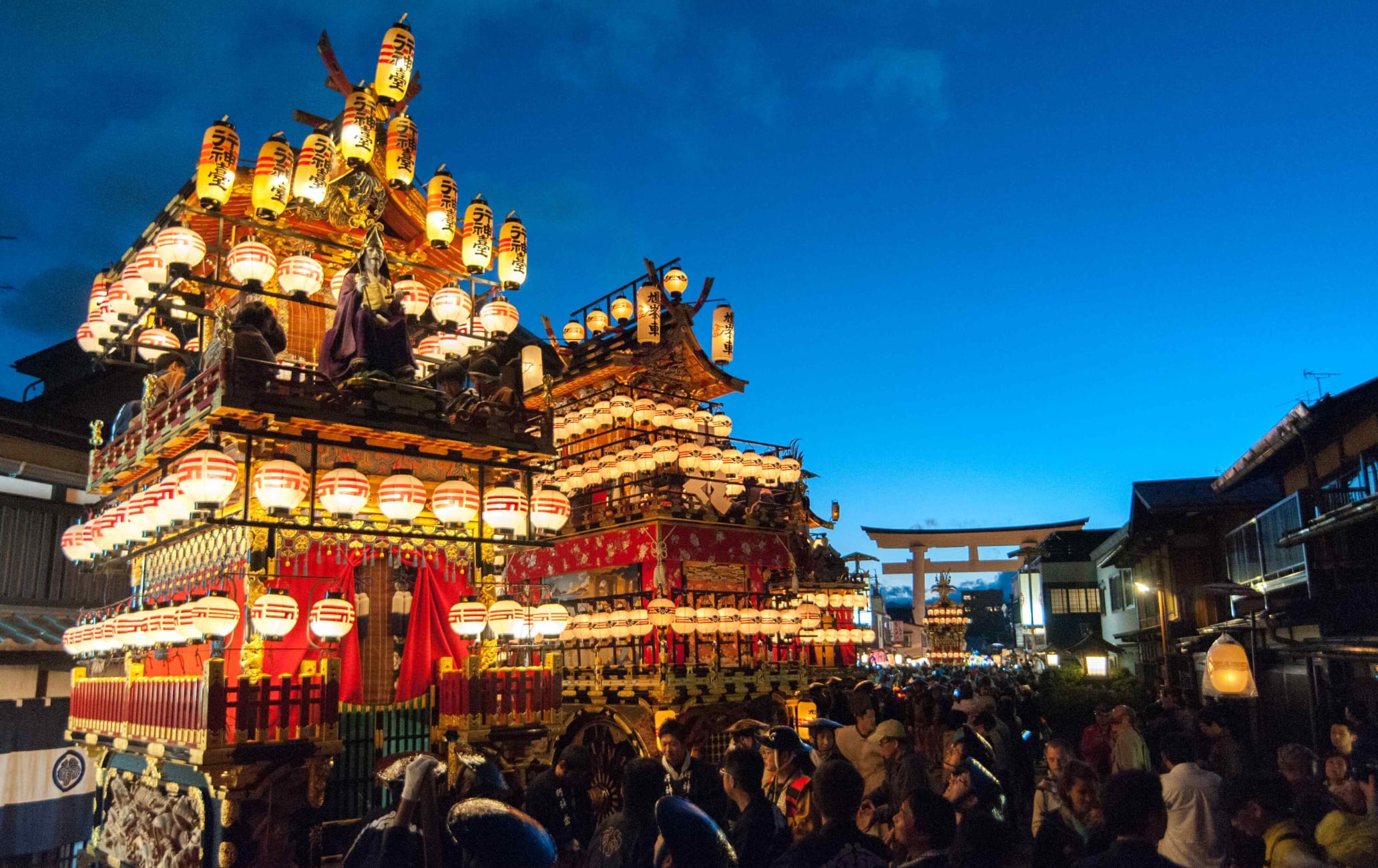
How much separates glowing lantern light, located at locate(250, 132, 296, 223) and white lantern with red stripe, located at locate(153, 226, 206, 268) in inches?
38.1

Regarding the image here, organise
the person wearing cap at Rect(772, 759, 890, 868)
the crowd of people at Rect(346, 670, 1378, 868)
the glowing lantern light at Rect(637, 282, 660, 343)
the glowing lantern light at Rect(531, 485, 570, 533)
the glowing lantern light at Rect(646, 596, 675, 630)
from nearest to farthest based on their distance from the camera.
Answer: the crowd of people at Rect(346, 670, 1378, 868) < the person wearing cap at Rect(772, 759, 890, 868) < the glowing lantern light at Rect(531, 485, 570, 533) < the glowing lantern light at Rect(646, 596, 675, 630) < the glowing lantern light at Rect(637, 282, 660, 343)

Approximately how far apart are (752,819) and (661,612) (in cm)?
1321

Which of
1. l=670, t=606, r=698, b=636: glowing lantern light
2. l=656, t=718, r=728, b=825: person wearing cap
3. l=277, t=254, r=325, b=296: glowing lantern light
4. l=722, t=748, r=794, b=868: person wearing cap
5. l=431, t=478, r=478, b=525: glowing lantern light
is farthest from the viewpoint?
l=670, t=606, r=698, b=636: glowing lantern light

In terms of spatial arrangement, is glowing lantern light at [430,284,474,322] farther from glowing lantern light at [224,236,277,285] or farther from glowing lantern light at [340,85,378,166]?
glowing lantern light at [224,236,277,285]

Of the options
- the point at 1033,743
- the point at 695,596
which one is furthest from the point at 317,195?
the point at 1033,743

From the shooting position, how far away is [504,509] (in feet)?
41.0

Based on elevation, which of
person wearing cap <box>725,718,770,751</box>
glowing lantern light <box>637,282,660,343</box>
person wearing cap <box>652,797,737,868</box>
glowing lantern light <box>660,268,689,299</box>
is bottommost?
person wearing cap <box>725,718,770,751</box>

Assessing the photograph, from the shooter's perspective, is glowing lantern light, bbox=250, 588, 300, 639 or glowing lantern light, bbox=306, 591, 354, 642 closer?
glowing lantern light, bbox=250, 588, 300, 639

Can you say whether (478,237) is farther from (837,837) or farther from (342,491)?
(837,837)

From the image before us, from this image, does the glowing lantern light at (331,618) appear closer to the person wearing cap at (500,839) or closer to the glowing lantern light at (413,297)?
the glowing lantern light at (413,297)

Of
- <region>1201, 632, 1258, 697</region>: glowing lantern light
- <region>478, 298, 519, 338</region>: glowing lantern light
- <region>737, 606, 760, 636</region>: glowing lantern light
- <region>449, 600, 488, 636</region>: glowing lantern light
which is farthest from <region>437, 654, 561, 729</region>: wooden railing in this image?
<region>1201, 632, 1258, 697</region>: glowing lantern light

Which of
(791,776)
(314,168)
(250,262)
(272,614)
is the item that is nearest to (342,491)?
(272,614)

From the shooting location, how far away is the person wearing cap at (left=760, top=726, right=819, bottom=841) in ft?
25.0

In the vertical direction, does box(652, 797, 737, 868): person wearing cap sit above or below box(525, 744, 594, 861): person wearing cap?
above
